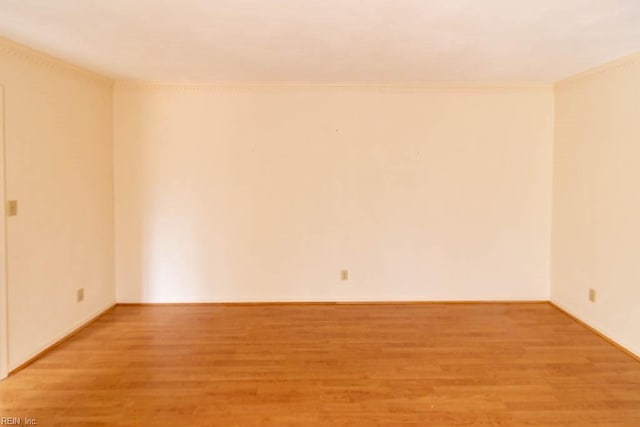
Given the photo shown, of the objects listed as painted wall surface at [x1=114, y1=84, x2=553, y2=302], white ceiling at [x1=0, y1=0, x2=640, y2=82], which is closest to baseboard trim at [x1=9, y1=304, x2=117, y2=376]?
painted wall surface at [x1=114, y1=84, x2=553, y2=302]

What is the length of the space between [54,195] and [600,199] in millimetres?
4729

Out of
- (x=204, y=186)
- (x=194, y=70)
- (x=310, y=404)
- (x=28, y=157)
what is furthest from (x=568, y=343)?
(x=28, y=157)

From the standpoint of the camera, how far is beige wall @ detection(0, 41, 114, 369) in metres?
2.93

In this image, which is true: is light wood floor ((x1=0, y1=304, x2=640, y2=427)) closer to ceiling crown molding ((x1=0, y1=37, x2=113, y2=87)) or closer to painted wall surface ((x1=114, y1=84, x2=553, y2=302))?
painted wall surface ((x1=114, y1=84, x2=553, y2=302))

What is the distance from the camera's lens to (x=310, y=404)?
8.29ft

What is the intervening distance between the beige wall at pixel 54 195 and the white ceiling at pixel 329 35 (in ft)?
0.96

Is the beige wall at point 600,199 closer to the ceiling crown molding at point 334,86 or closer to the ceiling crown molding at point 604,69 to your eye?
the ceiling crown molding at point 604,69

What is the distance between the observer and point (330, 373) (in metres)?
2.90

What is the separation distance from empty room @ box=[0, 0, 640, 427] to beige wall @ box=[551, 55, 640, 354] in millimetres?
24

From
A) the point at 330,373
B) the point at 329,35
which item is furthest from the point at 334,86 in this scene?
the point at 330,373

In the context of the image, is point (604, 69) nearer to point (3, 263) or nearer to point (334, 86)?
point (334, 86)

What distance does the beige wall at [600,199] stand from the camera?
3256 mm

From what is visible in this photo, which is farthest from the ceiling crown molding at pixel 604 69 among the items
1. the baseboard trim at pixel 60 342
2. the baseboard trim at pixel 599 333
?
the baseboard trim at pixel 60 342

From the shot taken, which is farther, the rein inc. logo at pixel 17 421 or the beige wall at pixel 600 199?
the beige wall at pixel 600 199
